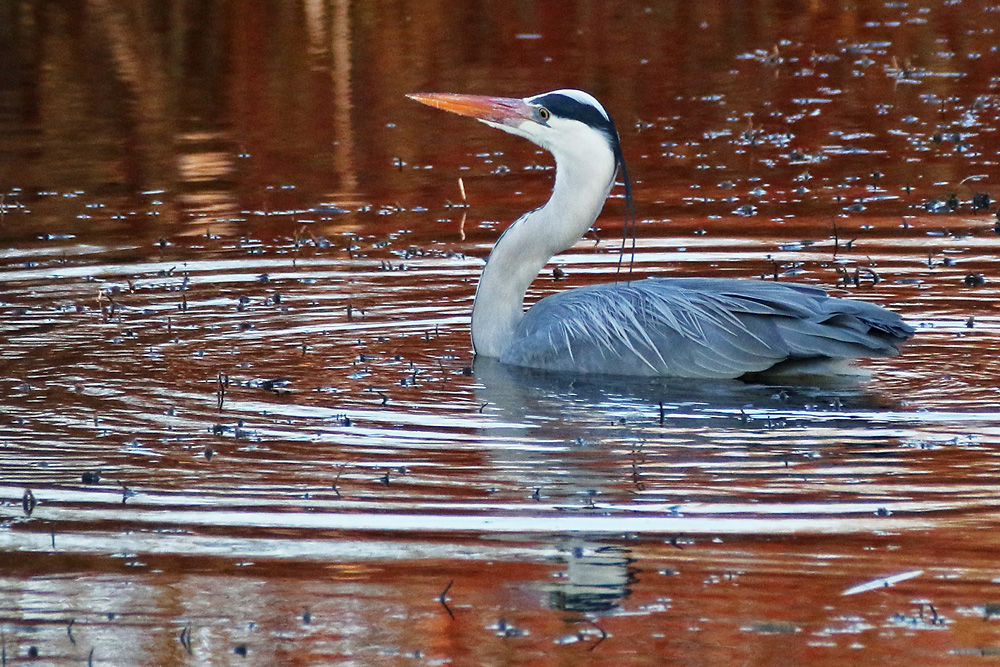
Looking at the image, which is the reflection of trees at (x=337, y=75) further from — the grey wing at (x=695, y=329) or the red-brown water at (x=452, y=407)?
the grey wing at (x=695, y=329)

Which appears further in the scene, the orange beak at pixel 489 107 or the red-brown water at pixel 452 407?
the orange beak at pixel 489 107

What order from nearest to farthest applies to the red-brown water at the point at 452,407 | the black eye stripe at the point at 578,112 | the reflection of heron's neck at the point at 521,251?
the red-brown water at the point at 452,407 → the black eye stripe at the point at 578,112 → the reflection of heron's neck at the point at 521,251

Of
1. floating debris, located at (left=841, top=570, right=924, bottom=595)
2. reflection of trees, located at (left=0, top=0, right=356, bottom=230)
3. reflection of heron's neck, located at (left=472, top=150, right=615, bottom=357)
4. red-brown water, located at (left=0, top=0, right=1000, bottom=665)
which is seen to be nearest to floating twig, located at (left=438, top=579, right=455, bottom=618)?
red-brown water, located at (left=0, top=0, right=1000, bottom=665)

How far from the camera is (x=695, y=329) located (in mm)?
8328

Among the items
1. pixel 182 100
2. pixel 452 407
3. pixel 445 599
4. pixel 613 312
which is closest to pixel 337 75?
pixel 182 100

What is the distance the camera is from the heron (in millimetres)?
8039

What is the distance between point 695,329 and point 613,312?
432 mm

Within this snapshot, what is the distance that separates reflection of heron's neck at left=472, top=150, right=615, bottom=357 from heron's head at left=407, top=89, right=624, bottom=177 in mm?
116

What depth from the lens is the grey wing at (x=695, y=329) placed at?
798 cm

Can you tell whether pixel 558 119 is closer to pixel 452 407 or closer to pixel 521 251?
pixel 521 251

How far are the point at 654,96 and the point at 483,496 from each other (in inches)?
447

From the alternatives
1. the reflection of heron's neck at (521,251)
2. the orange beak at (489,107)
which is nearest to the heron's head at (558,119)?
the orange beak at (489,107)

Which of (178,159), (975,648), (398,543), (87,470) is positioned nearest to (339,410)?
(87,470)

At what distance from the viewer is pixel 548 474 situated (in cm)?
684
